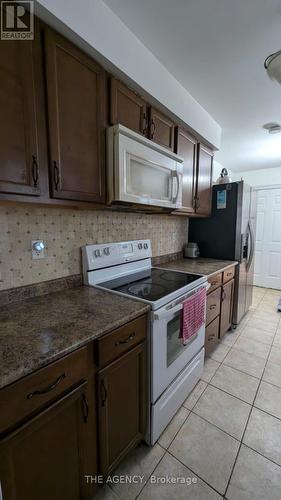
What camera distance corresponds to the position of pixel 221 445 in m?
1.33

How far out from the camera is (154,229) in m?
2.27

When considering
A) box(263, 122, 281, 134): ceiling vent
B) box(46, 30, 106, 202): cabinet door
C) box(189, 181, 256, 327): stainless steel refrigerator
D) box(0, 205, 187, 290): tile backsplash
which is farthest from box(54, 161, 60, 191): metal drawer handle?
box(263, 122, 281, 134): ceiling vent

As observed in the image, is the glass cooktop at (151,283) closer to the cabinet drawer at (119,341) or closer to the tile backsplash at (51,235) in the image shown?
the cabinet drawer at (119,341)

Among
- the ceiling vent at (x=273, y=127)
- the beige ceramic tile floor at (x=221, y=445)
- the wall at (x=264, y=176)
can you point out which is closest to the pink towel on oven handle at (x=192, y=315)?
the beige ceramic tile floor at (x=221, y=445)

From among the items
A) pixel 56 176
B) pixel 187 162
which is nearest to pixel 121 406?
pixel 56 176

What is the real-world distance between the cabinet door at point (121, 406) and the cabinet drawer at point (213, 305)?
3.29 ft

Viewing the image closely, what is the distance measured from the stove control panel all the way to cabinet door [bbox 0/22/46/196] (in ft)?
2.06

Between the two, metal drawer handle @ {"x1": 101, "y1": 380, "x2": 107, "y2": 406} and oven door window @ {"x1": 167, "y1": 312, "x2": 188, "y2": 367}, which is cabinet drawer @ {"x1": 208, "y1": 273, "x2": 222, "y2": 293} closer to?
oven door window @ {"x1": 167, "y1": 312, "x2": 188, "y2": 367}

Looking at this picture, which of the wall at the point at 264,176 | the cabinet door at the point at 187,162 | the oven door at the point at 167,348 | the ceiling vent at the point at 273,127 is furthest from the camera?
the wall at the point at 264,176

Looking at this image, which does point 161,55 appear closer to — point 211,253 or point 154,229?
point 154,229

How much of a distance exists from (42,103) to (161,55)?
1.05 m

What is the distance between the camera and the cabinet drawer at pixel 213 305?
1.99 m

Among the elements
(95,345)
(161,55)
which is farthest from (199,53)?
(95,345)

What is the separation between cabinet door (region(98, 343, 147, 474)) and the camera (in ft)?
3.25
